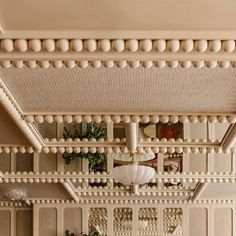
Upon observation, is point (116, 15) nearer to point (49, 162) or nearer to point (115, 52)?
point (115, 52)

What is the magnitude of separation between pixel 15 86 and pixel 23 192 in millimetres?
5348

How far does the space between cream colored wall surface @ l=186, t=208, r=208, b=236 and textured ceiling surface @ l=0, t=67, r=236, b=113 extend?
588cm

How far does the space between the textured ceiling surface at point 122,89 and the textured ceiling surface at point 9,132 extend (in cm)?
38

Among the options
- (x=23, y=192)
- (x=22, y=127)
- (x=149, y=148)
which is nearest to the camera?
(x=22, y=127)

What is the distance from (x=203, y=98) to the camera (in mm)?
4586

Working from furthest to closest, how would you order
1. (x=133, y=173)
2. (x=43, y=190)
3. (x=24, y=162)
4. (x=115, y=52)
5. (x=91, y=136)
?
(x=43, y=190) < (x=24, y=162) < (x=133, y=173) < (x=91, y=136) < (x=115, y=52)

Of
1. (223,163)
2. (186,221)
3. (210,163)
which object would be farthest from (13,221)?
(223,163)

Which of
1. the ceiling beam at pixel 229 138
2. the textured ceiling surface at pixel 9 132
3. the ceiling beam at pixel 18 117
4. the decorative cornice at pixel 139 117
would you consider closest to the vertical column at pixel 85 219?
the ceiling beam at pixel 18 117

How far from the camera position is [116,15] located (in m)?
3.09

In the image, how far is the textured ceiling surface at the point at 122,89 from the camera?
402 cm

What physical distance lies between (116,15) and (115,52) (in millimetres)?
329

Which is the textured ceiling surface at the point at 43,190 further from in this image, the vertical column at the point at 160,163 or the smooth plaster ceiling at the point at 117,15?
the smooth plaster ceiling at the point at 117,15

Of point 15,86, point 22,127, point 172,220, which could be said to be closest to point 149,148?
point 22,127

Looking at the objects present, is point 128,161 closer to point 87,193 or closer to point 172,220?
point 87,193
